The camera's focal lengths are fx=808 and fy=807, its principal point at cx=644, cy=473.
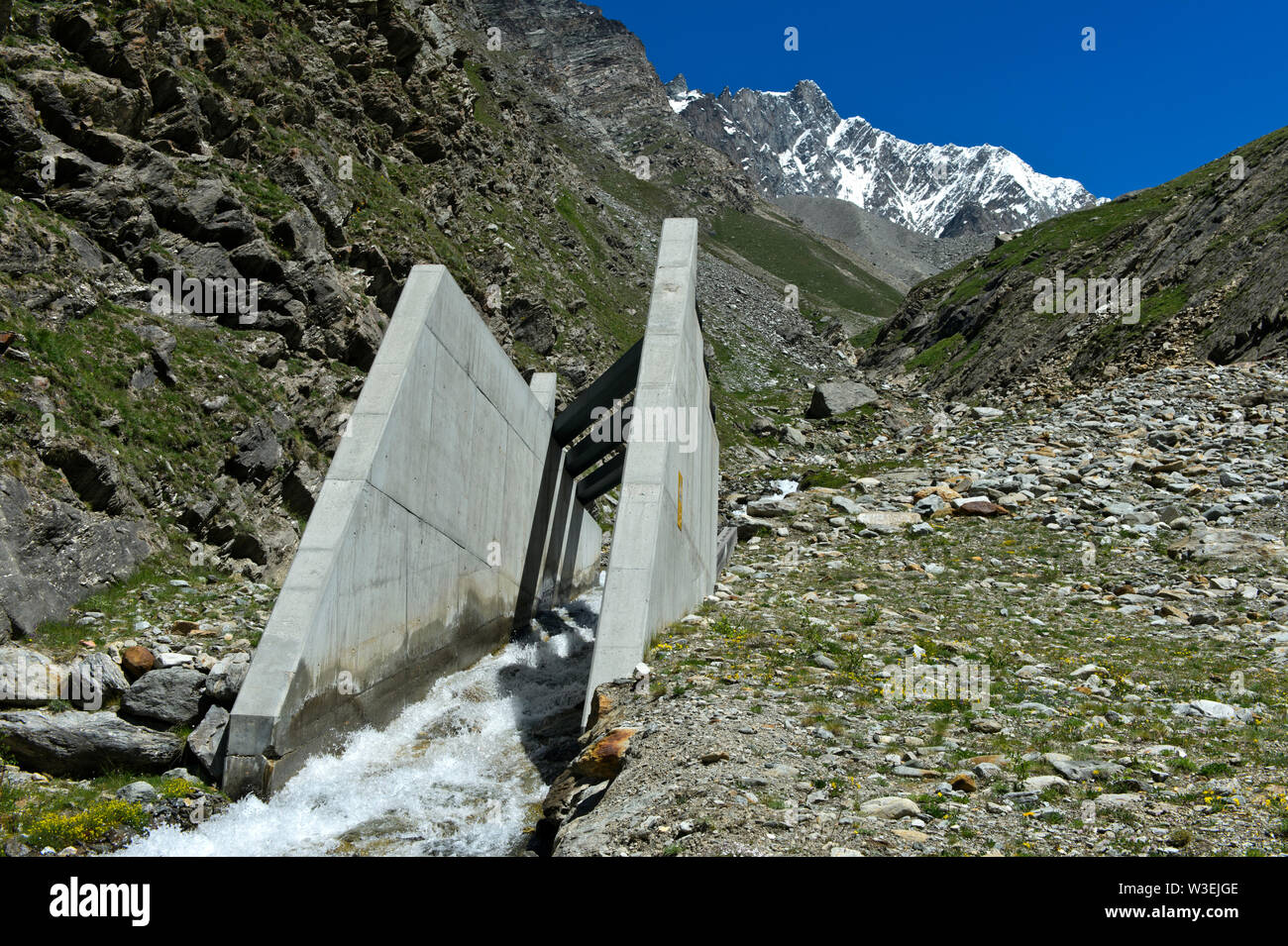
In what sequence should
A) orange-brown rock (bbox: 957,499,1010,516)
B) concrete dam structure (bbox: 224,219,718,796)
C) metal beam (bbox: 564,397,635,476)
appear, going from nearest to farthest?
concrete dam structure (bbox: 224,219,718,796)
orange-brown rock (bbox: 957,499,1010,516)
metal beam (bbox: 564,397,635,476)

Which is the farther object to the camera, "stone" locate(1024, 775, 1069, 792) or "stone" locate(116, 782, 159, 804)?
"stone" locate(116, 782, 159, 804)

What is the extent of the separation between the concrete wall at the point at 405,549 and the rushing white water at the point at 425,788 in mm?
310

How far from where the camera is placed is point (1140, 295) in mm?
29766

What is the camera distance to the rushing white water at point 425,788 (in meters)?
6.66

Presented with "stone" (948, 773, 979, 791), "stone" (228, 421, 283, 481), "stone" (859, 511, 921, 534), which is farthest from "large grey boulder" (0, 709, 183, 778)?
"stone" (859, 511, 921, 534)

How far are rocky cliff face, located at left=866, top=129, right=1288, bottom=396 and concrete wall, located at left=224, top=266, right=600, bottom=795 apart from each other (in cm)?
2076

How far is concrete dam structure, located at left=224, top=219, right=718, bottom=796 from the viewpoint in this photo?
26.3ft

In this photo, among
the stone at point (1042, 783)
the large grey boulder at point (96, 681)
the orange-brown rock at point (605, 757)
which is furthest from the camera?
the large grey boulder at point (96, 681)

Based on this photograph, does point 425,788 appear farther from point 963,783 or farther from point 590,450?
point 590,450

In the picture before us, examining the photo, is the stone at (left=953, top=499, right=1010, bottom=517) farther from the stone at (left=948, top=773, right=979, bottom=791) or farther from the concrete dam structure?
the stone at (left=948, top=773, right=979, bottom=791)

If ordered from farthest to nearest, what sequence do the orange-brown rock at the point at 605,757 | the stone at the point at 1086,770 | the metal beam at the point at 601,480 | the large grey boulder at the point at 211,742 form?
1. the metal beam at the point at 601,480
2. the large grey boulder at the point at 211,742
3. the orange-brown rock at the point at 605,757
4. the stone at the point at 1086,770

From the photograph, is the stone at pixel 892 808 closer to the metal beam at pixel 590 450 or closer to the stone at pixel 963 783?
the stone at pixel 963 783

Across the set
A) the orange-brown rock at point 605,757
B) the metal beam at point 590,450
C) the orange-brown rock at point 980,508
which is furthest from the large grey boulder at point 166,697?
the orange-brown rock at point 980,508
